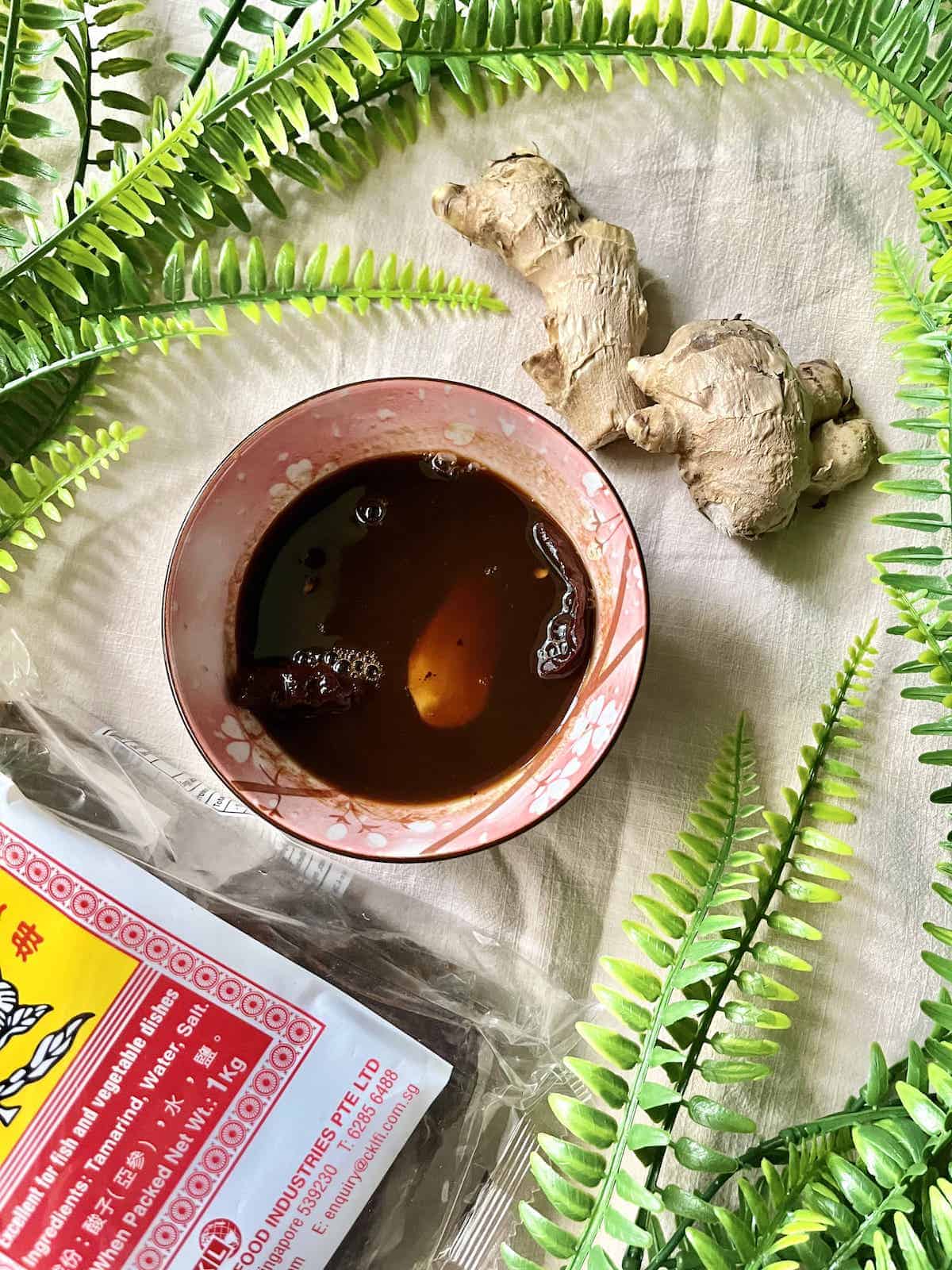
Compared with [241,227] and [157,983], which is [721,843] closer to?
[157,983]

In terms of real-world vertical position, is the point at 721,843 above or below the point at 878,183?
below

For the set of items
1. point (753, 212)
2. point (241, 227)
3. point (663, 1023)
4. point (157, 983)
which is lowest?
point (157, 983)

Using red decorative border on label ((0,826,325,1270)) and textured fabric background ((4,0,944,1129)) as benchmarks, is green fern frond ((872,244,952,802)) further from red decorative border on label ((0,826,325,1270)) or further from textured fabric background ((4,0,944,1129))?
red decorative border on label ((0,826,325,1270))

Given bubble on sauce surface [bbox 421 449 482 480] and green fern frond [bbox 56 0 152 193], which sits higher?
green fern frond [bbox 56 0 152 193]

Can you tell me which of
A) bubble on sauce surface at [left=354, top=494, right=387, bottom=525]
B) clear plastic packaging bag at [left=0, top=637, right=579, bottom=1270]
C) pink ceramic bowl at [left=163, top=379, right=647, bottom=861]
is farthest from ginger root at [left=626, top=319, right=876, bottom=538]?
clear plastic packaging bag at [left=0, top=637, right=579, bottom=1270]

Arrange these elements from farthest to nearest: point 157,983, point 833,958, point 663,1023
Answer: point 833,958, point 157,983, point 663,1023

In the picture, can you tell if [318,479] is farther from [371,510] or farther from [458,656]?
[458,656]

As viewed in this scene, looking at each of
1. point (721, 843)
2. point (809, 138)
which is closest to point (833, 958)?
point (721, 843)

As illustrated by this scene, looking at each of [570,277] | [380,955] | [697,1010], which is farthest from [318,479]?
[697,1010]
